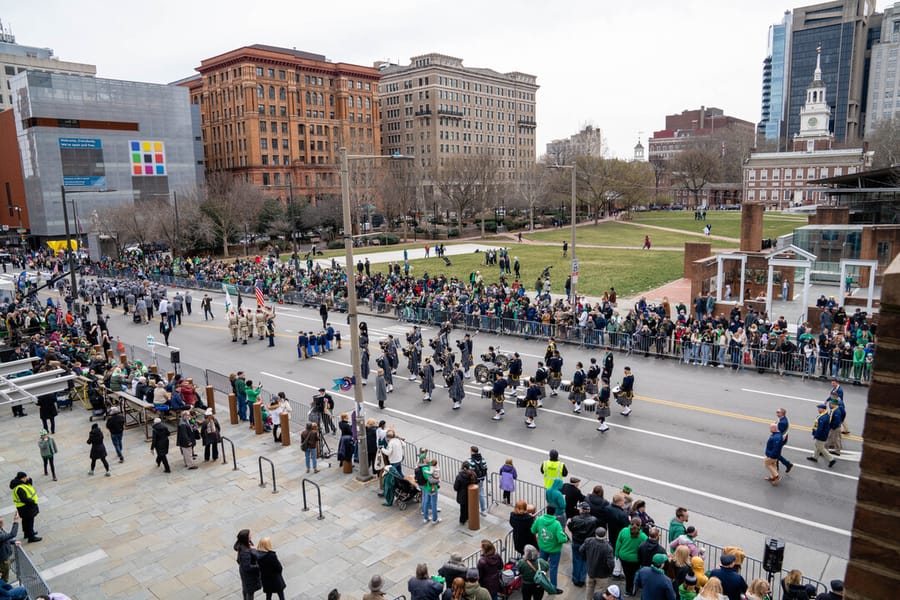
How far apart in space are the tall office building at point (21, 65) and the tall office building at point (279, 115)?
31188 millimetres

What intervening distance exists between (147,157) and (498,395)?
84290mm

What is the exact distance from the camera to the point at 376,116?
4688 inches

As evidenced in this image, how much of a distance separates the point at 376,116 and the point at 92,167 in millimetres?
53643

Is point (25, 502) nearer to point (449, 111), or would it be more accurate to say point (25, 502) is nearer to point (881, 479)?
point (881, 479)

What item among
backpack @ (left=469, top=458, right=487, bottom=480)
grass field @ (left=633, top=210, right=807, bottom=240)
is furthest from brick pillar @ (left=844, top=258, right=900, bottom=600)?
grass field @ (left=633, top=210, right=807, bottom=240)

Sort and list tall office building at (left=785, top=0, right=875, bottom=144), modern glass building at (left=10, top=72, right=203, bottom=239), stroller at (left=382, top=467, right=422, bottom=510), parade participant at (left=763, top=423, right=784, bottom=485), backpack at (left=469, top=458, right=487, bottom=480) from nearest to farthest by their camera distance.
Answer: backpack at (left=469, top=458, right=487, bottom=480) → stroller at (left=382, top=467, right=422, bottom=510) → parade participant at (left=763, top=423, right=784, bottom=485) → modern glass building at (left=10, top=72, right=203, bottom=239) → tall office building at (left=785, top=0, right=875, bottom=144)

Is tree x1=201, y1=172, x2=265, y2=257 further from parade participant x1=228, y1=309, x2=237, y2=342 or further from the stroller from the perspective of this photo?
the stroller

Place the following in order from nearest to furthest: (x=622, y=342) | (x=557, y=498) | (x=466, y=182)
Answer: (x=557, y=498) → (x=622, y=342) → (x=466, y=182)

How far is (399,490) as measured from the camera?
13125 millimetres

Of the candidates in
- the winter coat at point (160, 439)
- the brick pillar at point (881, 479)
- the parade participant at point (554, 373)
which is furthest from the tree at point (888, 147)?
the brick pillar at point (881, 479)

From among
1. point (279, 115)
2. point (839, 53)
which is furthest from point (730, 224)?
point (839, 53)

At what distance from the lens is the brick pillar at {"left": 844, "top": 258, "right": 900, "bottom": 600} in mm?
3398

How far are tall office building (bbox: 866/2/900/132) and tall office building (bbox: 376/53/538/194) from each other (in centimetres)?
10736

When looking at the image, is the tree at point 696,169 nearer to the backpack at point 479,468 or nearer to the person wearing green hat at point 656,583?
the backpack at point 479,468
